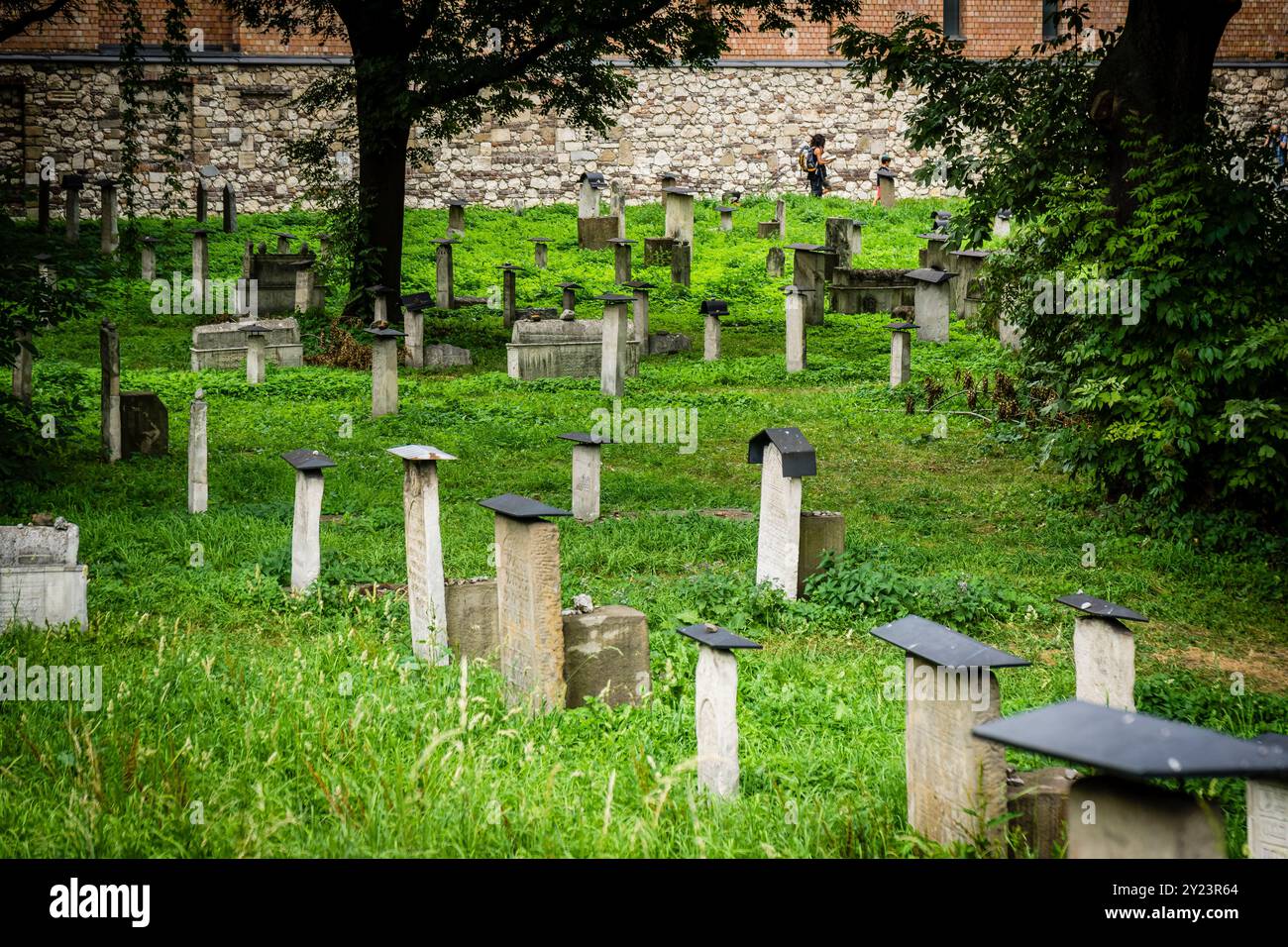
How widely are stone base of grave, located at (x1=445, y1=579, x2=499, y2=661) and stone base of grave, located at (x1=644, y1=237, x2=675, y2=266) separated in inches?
781

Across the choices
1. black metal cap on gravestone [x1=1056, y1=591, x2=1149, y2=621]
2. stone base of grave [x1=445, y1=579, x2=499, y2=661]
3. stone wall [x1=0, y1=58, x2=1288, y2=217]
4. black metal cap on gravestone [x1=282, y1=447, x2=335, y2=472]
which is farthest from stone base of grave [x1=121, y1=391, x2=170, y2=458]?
stone wall [x1=0, y1=58, x2=1288, y2=217]

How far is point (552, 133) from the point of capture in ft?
123

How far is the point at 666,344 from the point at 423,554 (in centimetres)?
1376

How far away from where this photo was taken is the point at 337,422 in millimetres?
16328

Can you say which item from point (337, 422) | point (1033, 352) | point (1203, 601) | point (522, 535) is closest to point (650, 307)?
point (337, 422)

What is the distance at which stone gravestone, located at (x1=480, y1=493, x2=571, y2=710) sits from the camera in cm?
A: 704

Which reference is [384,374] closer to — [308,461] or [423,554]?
[308,461]

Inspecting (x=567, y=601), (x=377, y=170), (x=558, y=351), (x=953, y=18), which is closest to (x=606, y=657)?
(x=567, y=601)

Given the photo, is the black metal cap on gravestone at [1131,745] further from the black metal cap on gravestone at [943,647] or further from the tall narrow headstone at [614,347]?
the tall narrow headstone at [614,347]

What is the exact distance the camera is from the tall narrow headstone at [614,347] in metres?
18.1

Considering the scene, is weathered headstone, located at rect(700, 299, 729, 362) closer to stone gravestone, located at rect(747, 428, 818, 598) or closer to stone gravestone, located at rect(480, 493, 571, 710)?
stone gravestone, located at rect(747, 428, 818, 598)

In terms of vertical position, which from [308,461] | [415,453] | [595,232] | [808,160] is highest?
[808,160]

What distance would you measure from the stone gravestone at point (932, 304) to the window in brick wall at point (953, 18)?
21210 millimetres
